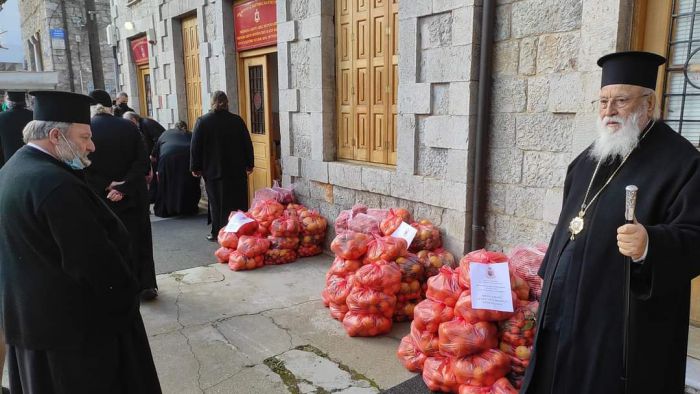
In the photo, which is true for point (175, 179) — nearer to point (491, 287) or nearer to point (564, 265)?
point (491, 287)

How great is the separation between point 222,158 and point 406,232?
294 centimetres

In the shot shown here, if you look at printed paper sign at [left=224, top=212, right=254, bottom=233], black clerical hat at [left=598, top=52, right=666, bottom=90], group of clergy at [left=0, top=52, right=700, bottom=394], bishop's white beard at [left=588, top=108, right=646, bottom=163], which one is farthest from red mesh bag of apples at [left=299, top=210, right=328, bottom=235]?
black clerical hat at [left=598, top=52, right=666, bottom=90]

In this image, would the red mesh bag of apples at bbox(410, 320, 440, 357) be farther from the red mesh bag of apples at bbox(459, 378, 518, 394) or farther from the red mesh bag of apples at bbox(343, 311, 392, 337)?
the red mesh bag of apples at bbox(343, 311, 392, 337)

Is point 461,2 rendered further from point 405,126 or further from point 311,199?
point 311,199

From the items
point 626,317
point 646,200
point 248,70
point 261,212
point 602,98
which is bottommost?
point 261,212

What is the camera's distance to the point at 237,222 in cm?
561

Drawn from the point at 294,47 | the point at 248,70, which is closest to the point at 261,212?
the point at 294,47

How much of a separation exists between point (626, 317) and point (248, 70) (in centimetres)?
663

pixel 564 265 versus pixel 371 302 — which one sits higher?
pixel 564 265

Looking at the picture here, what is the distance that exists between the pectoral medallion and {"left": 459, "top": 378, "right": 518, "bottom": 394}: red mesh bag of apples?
3.67 feet

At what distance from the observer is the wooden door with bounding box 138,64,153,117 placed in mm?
11069

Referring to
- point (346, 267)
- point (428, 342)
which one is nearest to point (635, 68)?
point (428, 342)

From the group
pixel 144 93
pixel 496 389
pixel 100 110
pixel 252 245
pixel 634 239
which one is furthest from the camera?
pixel 144 93

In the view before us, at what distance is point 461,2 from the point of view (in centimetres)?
399
